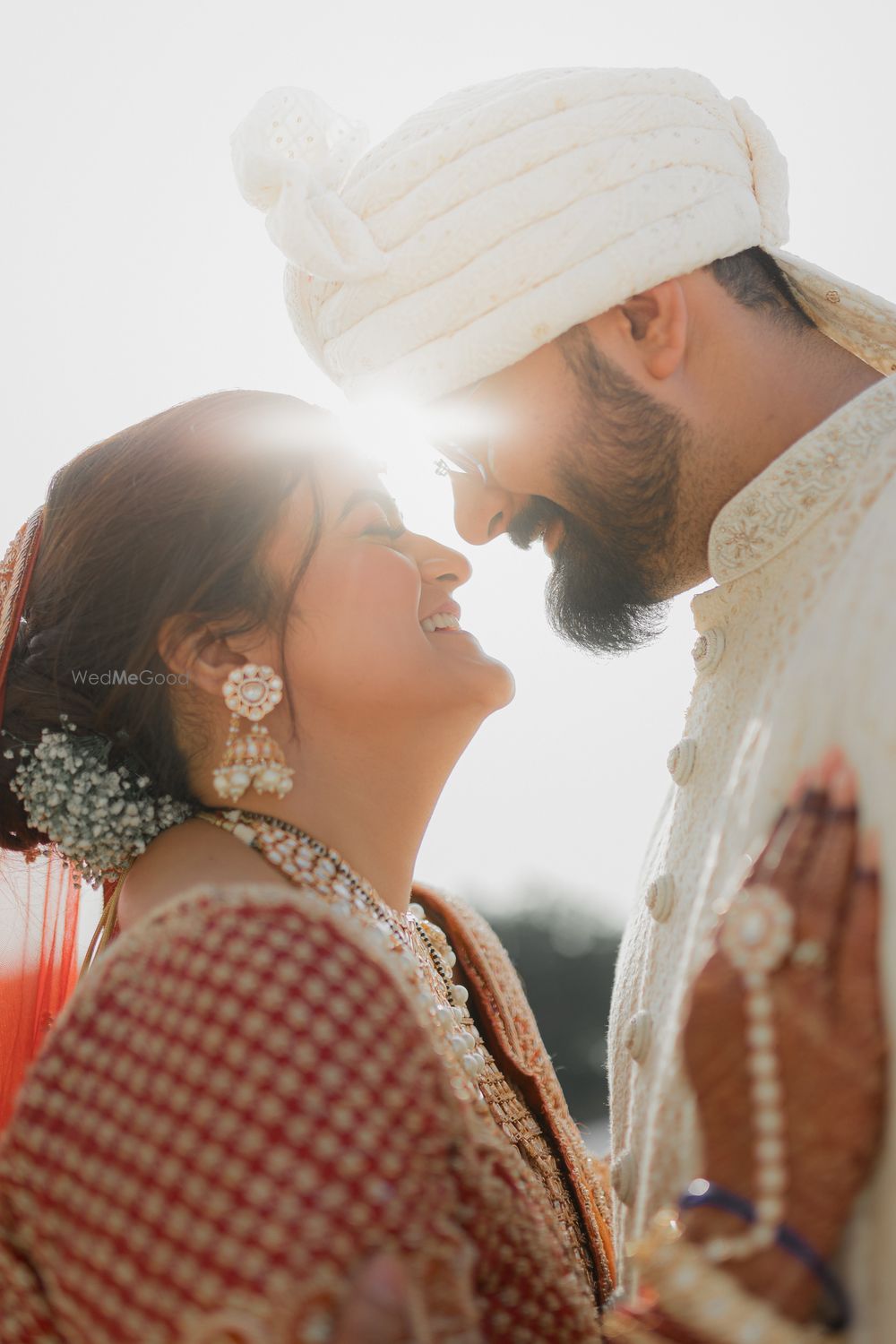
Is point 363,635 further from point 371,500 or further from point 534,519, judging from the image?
point 534,519

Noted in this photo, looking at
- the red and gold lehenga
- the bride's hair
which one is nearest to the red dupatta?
the bride's hair

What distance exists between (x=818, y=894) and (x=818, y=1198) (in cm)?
32

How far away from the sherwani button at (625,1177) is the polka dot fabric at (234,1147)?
35cm

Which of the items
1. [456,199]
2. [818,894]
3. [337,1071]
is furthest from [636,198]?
[337,1071]

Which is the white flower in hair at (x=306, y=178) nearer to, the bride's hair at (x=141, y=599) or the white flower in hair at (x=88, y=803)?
the bride's hair at (x=141, y=599)

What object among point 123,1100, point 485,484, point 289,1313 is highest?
point 485,484

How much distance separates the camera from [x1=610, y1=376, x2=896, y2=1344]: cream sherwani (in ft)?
4.97

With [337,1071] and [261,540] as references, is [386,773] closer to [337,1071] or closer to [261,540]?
[261,540]

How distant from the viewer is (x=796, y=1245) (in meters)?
1.28

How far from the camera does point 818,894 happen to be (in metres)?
1.41

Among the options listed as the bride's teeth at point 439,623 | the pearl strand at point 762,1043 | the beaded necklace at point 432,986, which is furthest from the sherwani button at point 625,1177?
the bride's teeth at point 439,623

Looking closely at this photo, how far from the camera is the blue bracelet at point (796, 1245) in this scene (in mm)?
1274

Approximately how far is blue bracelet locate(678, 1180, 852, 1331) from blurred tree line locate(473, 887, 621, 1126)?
6310 millimetres

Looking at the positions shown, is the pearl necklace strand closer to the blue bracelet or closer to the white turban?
the white turban
